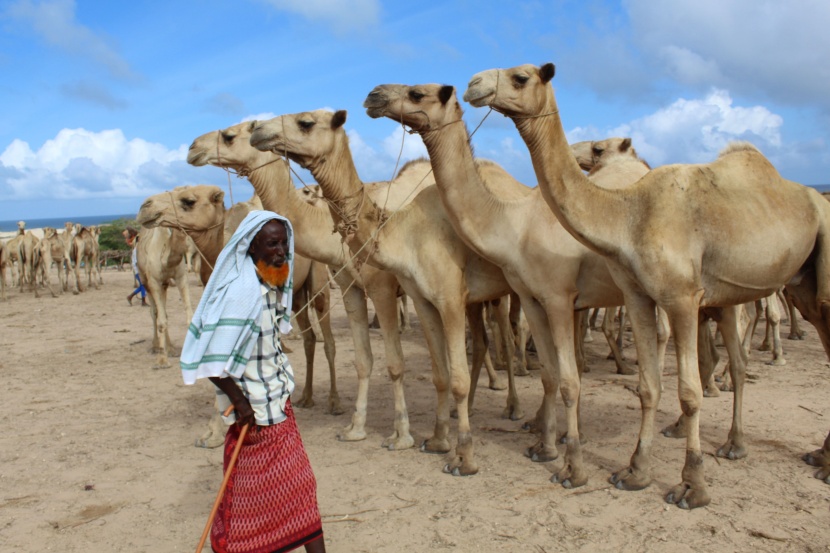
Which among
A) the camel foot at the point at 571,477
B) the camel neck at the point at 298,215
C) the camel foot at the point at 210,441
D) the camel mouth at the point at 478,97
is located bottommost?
the camel foot at the point at 210,441

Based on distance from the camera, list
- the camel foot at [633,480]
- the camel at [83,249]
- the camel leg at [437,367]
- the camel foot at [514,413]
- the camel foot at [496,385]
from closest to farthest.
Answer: the camel foot at [633,480] → the camel leg at [437,367] → the camel foot at [514,413] → the camel foot at [496,385] → the camel at [83,249]

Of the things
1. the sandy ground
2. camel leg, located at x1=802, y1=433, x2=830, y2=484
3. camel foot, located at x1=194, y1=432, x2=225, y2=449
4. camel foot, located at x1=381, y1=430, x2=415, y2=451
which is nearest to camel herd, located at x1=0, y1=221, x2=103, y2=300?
the sandy ground

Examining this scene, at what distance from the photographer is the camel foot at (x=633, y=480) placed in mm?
5445

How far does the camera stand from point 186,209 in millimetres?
7418

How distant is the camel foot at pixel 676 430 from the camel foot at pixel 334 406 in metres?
3.62

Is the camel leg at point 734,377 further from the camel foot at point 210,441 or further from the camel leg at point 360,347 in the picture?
the camel foot at point 210,441

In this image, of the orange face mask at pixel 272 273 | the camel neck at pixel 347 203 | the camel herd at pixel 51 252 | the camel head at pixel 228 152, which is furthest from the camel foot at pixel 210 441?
the camel herd at pixel 51 252

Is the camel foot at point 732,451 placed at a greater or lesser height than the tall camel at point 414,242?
lesser

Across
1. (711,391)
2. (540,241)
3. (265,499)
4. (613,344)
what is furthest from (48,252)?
(265,499)

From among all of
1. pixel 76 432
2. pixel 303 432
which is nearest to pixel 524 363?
pixel 303 432

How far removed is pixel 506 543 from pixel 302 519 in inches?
57.9

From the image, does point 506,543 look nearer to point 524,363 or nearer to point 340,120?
point 340,120

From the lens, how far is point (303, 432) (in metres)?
7.48

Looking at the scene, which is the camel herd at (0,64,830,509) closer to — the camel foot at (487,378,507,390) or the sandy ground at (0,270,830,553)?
the sandy ground at (0,270,830,553)
